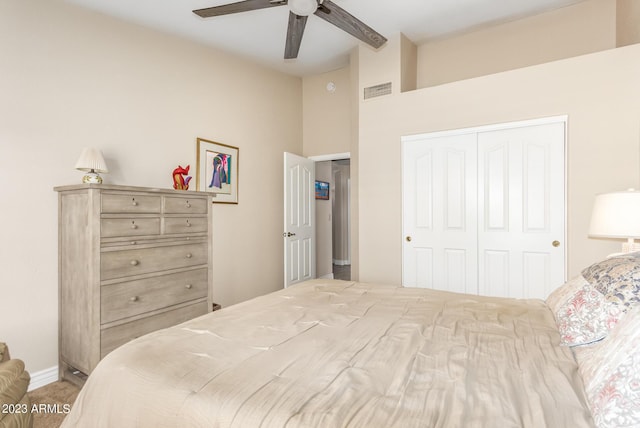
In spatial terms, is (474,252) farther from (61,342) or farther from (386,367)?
(61,342)

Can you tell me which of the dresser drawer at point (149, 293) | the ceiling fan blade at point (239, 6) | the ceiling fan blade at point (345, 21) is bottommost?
the dresser drawer at point (149, 293)

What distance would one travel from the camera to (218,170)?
12.1ft

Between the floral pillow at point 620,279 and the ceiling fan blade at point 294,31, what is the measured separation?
7.02ft

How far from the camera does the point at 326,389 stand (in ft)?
2.98

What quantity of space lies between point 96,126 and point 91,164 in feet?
1.73

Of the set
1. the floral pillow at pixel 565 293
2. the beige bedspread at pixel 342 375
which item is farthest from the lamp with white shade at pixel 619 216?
the beige bedspread at pixel 342 375

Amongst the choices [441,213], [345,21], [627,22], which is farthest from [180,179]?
[627,22]

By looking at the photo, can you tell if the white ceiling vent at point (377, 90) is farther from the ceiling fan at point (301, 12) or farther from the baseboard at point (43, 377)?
the baseboard at point (43, 377)

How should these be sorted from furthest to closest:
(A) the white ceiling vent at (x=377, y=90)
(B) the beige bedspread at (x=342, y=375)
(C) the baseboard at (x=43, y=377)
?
(A) the white ceiling vent at (x=377, y=90) < (C) the baseboard at (x=43, y=377) < (B) the beige bedspread at (x=342, y=375)

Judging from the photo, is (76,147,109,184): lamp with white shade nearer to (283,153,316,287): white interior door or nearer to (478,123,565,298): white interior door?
(283,153,316,287): white interior door

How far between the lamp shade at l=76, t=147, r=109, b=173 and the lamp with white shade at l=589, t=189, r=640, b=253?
3445 millimetres

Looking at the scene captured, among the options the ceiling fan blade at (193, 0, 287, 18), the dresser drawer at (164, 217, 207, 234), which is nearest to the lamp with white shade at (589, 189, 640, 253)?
the ceiling fan blade at (193, 0, 287, 18)

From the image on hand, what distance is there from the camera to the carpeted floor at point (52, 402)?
6.47 feet

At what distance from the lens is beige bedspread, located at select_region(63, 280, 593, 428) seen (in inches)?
31.6
